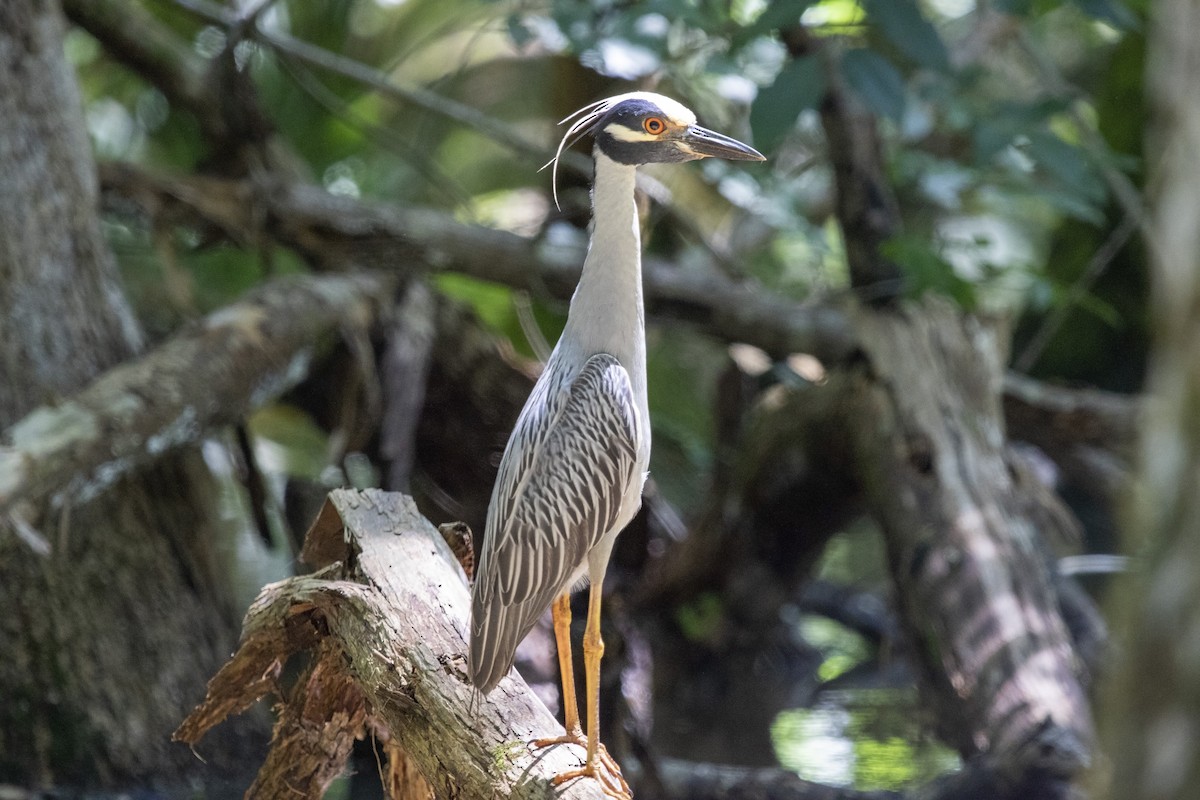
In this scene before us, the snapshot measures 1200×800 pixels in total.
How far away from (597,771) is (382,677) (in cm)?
44

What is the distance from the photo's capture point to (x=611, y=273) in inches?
101

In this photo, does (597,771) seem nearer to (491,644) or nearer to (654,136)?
(491,644)

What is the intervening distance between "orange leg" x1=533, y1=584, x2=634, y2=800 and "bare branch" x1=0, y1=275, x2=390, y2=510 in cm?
161

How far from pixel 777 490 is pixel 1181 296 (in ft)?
13.8

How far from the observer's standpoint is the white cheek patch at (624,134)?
99.5 inches

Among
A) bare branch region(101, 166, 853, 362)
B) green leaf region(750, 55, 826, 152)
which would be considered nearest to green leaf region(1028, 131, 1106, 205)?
green leaf region(750, 55, 826, 152)

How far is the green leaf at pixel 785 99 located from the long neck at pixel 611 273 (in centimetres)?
96

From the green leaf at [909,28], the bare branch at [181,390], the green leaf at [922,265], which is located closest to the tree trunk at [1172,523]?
the green leaf at [909,28]

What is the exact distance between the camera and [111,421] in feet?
11.6

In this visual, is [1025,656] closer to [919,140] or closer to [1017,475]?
[1017,475]

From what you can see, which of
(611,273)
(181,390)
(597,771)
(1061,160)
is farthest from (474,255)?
(597,771)

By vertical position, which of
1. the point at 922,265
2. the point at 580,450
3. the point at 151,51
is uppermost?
the point at 151,51

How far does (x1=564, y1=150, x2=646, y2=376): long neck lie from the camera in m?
2.56

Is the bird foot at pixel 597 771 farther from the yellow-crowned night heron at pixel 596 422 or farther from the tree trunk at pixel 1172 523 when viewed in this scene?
the tree trunk at pixel 1172 523
